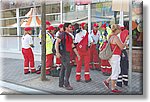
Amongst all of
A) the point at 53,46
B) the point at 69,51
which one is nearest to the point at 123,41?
the point at 69,51

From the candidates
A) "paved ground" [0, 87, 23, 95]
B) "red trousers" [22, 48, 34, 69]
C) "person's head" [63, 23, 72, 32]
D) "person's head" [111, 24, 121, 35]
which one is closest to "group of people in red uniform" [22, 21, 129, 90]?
"person's head" [63, 23, 72, 32]

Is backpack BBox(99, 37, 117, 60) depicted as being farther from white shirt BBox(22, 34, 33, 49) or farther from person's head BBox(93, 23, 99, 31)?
white shirt BBox(22, 34, 33, 49)

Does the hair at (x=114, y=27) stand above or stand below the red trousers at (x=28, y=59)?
above

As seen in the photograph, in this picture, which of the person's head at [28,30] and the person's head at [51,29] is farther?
the person's head at [28,30]

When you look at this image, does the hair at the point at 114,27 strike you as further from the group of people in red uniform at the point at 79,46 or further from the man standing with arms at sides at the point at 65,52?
the man standing with arms at sides at the point at 65,52

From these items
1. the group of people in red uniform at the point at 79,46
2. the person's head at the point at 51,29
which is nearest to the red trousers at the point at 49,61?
the group of people in red uniform at the point at 79,46

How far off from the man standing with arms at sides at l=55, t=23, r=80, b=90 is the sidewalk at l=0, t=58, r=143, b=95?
8 cm

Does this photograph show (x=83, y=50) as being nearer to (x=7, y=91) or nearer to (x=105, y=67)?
(x=105, y=67)

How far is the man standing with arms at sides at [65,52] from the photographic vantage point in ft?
13.4

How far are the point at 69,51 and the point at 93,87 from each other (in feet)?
2.30

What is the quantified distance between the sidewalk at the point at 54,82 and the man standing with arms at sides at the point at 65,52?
0.27 ft

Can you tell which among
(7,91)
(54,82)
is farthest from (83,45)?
(7,91)

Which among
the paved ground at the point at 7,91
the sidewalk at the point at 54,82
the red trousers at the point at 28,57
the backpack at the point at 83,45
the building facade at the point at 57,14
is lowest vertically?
the paved ground at the point at 7,91

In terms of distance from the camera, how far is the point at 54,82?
418 centimetres
